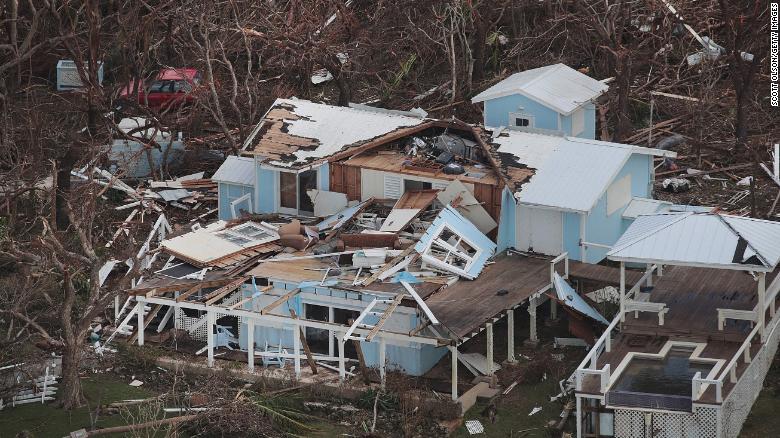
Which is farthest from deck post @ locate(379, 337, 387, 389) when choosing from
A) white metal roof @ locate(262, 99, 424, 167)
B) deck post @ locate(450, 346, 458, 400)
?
white metal roof @ locate(262, 99, 424, 167)

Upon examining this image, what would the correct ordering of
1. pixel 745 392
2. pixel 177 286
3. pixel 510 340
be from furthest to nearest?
pixel 177 286
pixel 510 340
pixel 745 392

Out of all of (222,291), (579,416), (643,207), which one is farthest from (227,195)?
(579,416)

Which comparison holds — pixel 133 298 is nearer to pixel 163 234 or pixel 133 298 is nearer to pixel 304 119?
pixel 163 234

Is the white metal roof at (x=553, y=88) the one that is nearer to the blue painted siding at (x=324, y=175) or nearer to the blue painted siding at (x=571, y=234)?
the blue painted siding at (x=571, y=234)

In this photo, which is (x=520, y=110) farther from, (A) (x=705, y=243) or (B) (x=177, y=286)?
(B) (x=177, y=286)

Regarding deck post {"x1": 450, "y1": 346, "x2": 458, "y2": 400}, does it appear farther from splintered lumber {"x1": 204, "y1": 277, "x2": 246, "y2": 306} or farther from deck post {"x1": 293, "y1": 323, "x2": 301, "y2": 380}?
splintered lumber {"x1": 204, "y1": 277, "x2": 246, "y2": 306}
